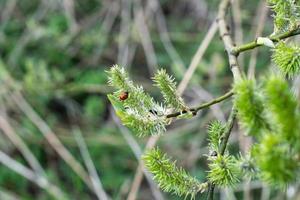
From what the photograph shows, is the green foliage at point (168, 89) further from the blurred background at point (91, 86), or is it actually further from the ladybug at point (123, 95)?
the blurred background at point (91, 86)

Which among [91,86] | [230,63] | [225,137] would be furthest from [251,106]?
[91,86]

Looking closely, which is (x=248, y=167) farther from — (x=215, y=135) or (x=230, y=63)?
(x=230, y=63)

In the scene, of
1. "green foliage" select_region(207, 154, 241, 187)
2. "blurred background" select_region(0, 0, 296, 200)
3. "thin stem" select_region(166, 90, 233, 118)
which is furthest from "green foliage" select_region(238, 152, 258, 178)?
"blurred background" select_region(0, 0, 296, 200)

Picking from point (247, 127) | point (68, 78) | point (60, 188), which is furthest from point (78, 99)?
point (247, 127)

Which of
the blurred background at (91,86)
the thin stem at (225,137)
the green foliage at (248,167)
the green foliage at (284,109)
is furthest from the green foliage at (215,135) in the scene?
the blurred background at (91,86)

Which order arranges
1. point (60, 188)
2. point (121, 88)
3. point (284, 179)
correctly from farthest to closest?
point (60, 188) → point (121, 88) → point (284, 179)

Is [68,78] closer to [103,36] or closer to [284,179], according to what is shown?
[103,36]
